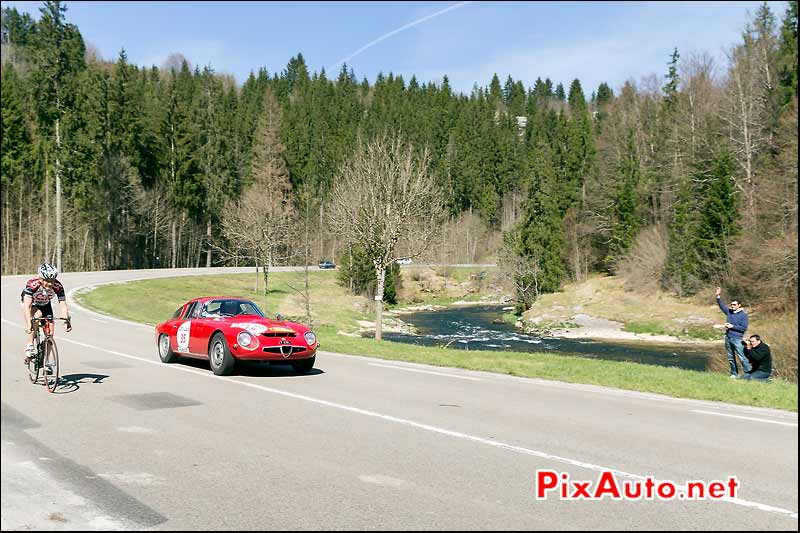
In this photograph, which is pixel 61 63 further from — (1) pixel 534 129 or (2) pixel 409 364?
(1) pixel 534 129

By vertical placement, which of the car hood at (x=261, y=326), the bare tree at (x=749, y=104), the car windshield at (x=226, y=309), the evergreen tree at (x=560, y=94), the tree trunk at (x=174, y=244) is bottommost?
the car hood at (x=261, y=326)

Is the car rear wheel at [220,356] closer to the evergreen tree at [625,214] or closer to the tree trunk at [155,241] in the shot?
the evergreen tree at [625,214]

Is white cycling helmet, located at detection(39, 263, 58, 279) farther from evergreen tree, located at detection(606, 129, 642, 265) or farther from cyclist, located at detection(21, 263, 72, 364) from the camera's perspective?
evergreen tree, located at detection(606, 129, 642, 265)

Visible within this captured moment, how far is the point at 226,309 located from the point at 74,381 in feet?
12.4

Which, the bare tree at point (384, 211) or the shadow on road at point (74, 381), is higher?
the bare tree at point (384, 211)

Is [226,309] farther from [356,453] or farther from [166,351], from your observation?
[356,453]

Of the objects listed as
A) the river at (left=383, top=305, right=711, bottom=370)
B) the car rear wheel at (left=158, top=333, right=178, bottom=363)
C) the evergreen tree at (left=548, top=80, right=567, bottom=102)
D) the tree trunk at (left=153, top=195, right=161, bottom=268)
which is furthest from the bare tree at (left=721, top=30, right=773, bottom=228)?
the evergreen tree at (left=548, top=80, right=567, bottom=102)

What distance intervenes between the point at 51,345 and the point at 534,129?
395 ft

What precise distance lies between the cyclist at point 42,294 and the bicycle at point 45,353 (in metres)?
0.15

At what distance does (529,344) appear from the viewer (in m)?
38.5

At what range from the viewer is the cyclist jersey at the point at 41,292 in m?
10.6

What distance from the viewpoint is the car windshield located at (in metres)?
14.9

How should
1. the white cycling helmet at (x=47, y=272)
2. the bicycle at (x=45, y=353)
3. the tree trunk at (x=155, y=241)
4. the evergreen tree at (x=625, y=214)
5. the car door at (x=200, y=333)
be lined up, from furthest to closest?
the tree trunk at (x=155, y=241) < the evergreen tree at (x=625, y=214) < the car door at (x=200, y=333) < the bicycle at (x=45, y=353) < the white cycling helmet at (x=47, y=272)

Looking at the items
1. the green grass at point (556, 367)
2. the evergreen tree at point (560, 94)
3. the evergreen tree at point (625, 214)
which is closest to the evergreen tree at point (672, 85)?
the evergreen tree at point (625, 214)
